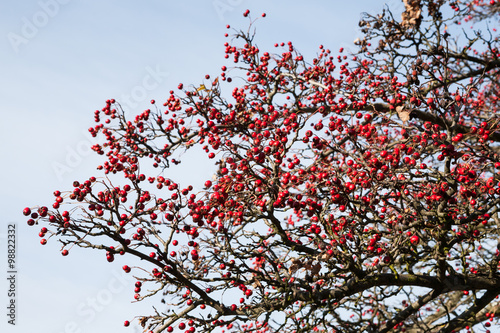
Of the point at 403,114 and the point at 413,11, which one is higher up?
the point at 413,11

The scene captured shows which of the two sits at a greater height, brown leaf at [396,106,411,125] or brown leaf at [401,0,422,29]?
brown leaf at [401,0,422,29]

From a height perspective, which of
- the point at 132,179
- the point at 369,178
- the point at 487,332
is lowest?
the point at 487,332

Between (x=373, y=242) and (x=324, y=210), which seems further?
(x=324, y=210)

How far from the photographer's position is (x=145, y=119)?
8.56m

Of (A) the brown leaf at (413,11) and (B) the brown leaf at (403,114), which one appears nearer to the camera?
(B) the brown leaf at (403,114)

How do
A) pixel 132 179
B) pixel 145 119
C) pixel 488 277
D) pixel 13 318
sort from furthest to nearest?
pixel 145 119, pixel 13 318, pixel 488 277, pixel 132 179

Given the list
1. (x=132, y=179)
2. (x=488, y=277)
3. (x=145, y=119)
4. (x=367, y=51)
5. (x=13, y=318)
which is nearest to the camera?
(x=132, y=179)

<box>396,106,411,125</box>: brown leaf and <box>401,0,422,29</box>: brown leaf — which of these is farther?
<box>401,0,422,29</box>: brown leaf

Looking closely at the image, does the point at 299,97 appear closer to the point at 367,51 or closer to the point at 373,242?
the point at 367,51

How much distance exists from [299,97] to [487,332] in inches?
241

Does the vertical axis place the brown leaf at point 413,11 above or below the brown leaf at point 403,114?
above

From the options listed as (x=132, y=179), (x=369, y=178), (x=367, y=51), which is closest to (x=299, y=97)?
(x=367, y=51)

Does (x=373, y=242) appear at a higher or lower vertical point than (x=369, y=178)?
lower

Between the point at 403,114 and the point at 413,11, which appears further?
the point at 413,11
